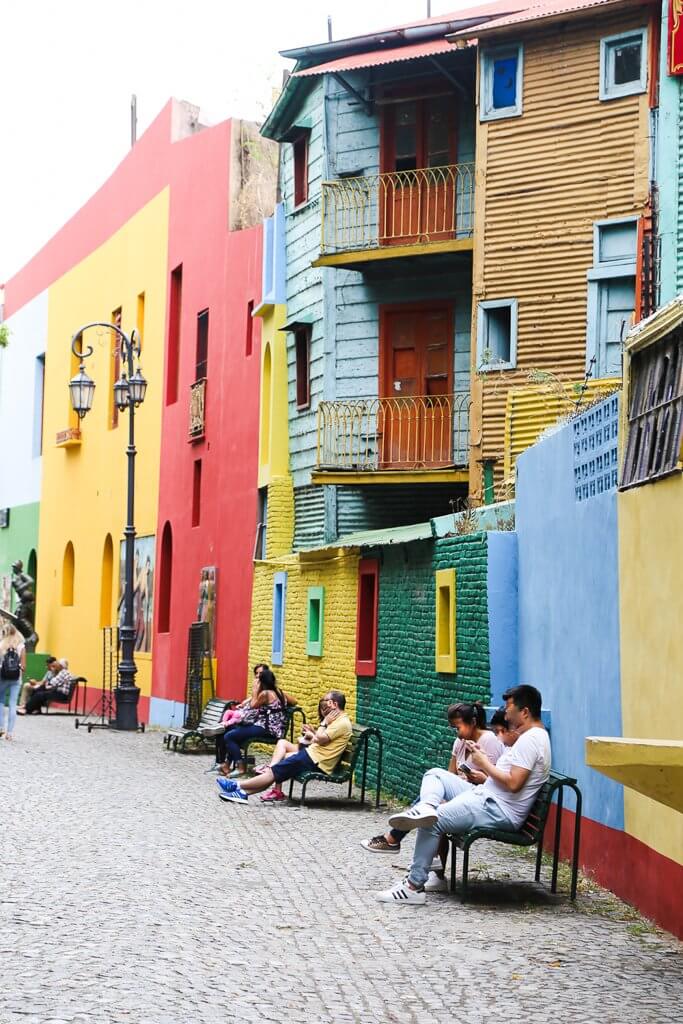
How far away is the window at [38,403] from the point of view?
48.8m

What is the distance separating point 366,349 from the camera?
81.9ft

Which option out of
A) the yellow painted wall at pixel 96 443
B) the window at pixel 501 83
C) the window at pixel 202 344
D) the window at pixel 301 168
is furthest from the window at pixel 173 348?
the window at pixel 501 83

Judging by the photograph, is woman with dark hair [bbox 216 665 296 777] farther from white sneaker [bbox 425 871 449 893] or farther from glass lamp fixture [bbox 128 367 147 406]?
glass lamp fixture [bbox 128 367 147 406]

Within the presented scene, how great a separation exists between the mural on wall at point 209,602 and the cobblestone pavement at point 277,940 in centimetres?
1427

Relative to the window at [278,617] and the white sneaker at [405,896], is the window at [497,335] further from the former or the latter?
the white sneaker at [405,896]

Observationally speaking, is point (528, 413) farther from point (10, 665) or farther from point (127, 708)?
point (127, 708)

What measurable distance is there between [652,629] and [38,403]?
40.8 m

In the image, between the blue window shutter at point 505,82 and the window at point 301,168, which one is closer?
the blue window shutter at point 505,82

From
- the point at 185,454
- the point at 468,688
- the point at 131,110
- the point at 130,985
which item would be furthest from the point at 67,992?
the point at 131,110

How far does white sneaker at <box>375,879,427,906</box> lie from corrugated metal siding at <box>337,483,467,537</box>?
13.6 meters

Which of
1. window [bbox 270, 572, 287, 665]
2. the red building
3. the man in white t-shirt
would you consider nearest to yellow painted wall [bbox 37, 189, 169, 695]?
the red building

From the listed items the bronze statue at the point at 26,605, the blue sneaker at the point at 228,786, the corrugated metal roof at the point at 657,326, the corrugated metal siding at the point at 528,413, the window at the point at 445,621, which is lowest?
the blue sneaker at the point at 228,786

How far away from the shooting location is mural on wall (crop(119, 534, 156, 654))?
114 feet

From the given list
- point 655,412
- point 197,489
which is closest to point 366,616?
point 655,412
